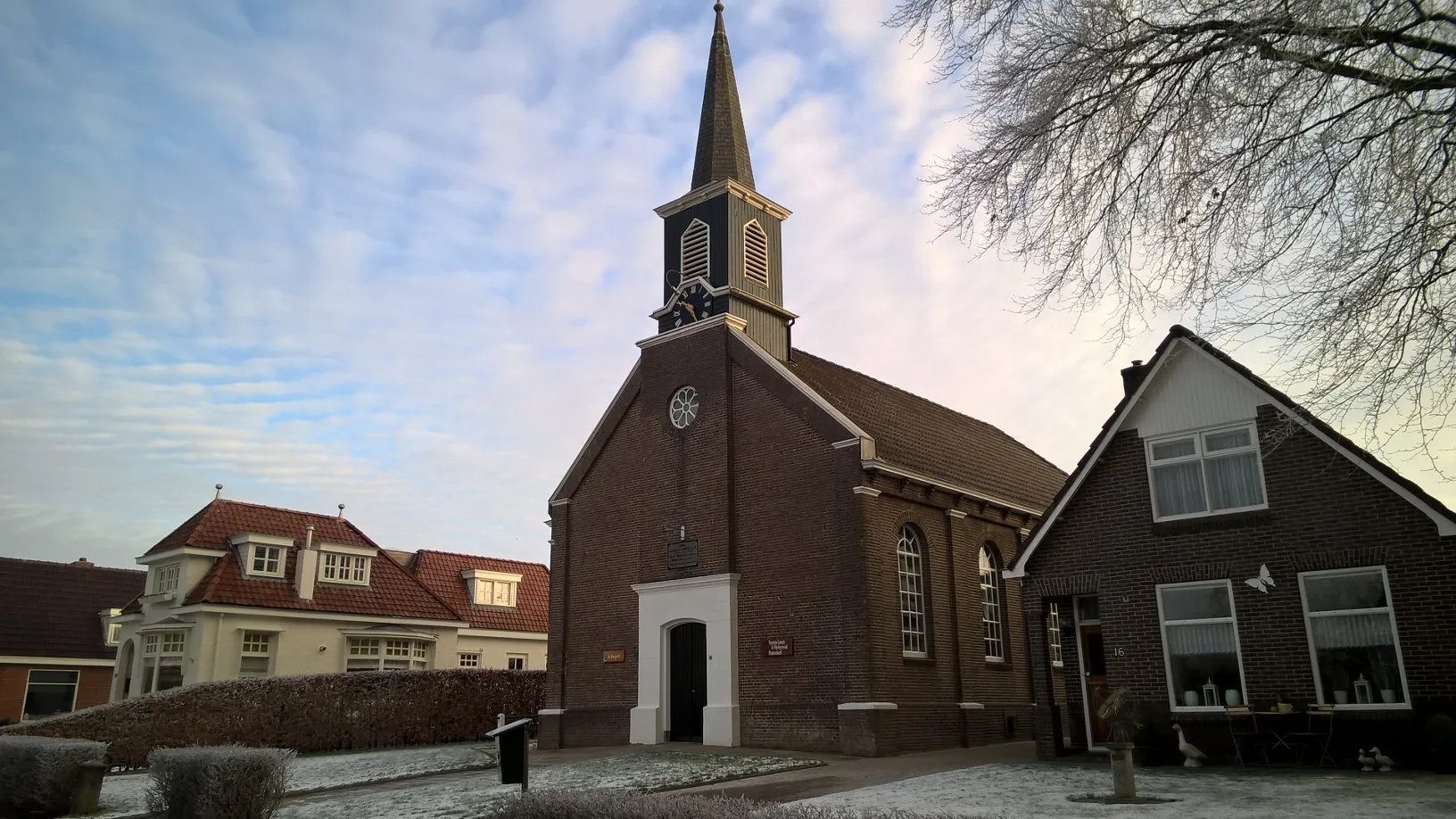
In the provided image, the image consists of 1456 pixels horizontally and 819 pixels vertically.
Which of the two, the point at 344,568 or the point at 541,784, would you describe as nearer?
the point at 541,784

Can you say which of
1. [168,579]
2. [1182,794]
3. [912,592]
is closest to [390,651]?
[168,579]

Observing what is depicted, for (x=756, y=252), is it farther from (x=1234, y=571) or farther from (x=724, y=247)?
(x=1234, y=571)

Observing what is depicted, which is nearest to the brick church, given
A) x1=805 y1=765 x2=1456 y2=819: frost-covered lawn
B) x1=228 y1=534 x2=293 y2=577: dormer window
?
x1=805 y1=765 x2=1456 y2=819: frost-covered lawn

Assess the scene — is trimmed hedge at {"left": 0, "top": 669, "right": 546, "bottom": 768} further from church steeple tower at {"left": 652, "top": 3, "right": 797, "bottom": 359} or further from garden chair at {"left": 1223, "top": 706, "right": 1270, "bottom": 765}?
garden chair at {"left": 1223, "top": 706, "right": 1270, "bottom": 765}

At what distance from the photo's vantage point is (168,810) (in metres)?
13.9

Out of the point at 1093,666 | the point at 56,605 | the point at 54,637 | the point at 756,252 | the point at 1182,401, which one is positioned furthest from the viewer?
the point at 56,605

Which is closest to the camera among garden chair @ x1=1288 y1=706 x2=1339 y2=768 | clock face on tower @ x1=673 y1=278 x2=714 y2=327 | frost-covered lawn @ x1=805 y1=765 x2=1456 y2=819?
frost-covered lawn @ x1=805 y1=765 x2=1456 y2=819

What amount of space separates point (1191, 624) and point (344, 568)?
29.0 metres

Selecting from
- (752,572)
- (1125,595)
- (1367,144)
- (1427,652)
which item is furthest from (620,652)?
(1367,144)

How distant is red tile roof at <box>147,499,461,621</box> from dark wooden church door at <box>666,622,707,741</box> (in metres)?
16.1

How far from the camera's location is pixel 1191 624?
17.5m

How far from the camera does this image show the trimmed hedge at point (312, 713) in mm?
23203

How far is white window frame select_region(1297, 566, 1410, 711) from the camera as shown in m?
15.2

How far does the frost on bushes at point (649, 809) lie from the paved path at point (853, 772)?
3.67m
